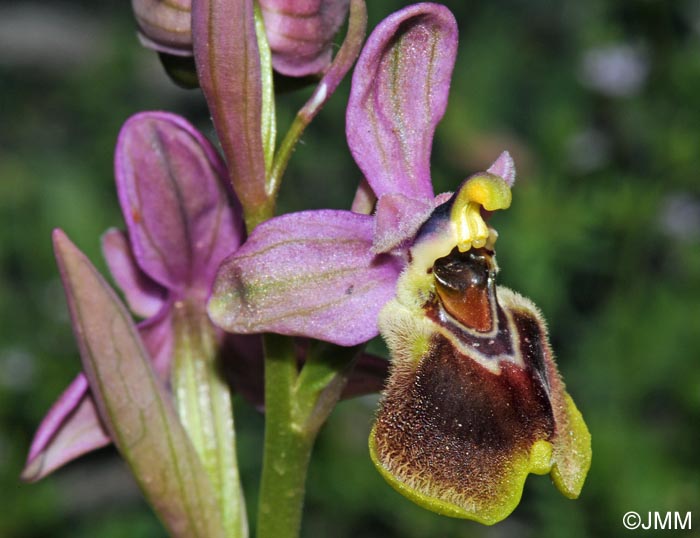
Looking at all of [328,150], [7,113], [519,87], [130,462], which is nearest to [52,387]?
[328,150]

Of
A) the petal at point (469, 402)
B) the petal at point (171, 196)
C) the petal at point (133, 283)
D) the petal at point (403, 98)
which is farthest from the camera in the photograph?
the petal at point (133, 283)

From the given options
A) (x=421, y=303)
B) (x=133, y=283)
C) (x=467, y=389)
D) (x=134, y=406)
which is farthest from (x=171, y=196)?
(x=467, y=389)

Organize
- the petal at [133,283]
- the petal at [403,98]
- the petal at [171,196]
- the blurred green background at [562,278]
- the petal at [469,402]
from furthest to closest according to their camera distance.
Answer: the blurred green background at [562,278] → the petal at [133,283] → the petal at [171,196] → the petal at [403,98] → the petal at [469,402]

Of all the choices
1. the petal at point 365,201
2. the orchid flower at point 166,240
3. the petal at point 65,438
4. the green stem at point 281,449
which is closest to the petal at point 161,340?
the orchid flower at point 166,240

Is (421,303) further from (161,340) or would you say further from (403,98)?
(161,340)

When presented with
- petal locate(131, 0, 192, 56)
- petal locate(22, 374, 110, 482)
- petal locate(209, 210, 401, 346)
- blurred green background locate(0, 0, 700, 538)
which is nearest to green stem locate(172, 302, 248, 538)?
petal locate(22, 374, 110, 482)

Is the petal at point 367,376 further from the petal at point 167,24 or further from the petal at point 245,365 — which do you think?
the petal at point 167,24

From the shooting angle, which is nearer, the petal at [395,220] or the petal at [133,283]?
the petal at [395,220]
